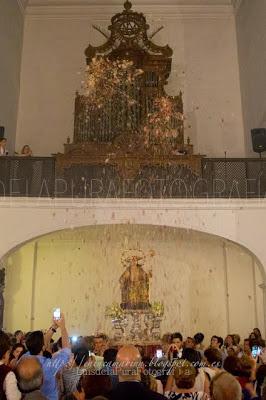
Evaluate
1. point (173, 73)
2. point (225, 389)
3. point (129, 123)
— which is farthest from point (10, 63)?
point (225, 389)

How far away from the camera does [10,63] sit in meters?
15.9

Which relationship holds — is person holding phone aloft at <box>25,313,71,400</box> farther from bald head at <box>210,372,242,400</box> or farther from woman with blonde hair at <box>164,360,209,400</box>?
bald head at <box>210,372,242,400</box>

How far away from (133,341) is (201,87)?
870 centimetres

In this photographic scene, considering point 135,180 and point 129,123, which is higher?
point 129,123

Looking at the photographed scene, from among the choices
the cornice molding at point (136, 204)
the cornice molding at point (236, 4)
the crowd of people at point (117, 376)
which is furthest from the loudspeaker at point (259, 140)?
the crowd of people at point (117, 376)

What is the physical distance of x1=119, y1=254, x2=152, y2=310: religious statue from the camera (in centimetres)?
1342

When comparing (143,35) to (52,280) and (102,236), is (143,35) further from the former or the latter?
(52,280)

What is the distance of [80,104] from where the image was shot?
14.8 metres

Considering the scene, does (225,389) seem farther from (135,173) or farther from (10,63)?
(10,63)

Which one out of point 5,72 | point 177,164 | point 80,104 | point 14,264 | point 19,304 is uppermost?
point 5,72

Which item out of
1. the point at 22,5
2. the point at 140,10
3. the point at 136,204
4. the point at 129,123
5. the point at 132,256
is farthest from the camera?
the point at 140,10

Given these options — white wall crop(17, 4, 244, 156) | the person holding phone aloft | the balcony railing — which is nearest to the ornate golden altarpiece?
the balcony railing

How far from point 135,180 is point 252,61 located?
647 centimetres

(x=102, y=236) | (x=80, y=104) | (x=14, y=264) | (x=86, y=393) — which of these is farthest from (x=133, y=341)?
(x=86, y=393)
